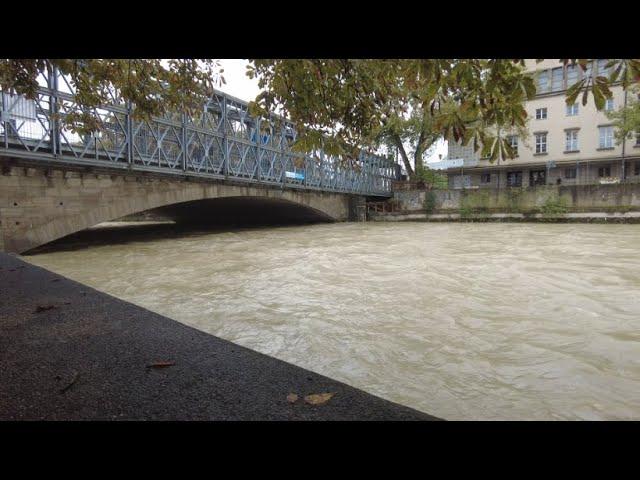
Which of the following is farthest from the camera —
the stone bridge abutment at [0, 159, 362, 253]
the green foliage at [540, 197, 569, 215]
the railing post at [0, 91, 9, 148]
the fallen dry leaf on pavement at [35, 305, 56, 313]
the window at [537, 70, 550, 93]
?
the window at [537, 70, 550, 93]

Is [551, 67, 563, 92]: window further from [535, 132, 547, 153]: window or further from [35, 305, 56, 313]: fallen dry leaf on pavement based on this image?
[35, 305, 56, 313]: fallen dry leaf on pavement

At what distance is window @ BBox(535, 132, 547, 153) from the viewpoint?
35.3 m

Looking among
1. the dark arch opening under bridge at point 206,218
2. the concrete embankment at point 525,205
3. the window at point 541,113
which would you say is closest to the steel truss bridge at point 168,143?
the dark arch opening under bridge at point 206,218

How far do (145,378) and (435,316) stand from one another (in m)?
4.30

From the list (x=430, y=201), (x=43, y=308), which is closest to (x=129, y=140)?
(x=43, y=308)

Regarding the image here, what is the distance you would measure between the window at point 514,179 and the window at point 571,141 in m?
4.19

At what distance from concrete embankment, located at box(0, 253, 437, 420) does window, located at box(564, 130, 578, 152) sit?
3882 cm

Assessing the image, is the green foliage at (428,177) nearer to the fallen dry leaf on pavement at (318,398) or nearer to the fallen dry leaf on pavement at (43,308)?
the fallen dry leaf on pavement at (43,308)

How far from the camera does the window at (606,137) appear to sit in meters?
32.4

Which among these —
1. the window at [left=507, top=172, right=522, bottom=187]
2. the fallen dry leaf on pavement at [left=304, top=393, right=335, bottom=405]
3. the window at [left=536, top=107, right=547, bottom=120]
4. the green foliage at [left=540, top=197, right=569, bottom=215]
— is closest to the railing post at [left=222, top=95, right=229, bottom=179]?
the fallen dry leaf on pavement at [left=304, top=393, right=335, bottom=405]

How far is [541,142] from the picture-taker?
3550 cm

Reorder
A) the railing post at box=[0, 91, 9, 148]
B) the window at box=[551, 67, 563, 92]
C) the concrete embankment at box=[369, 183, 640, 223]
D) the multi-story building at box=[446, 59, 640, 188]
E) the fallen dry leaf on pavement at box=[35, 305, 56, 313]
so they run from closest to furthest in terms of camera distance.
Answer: the fallen dry leaf on pavement at box=[35, 305, 56, 313], the railing post at box=[0, 91, 9, 148], the concrete embankment at box=[369, 183, 640, 223], the multi-story building at box=[446, 59, 640, 188], the window at box=[551, 67, 563, 92]
